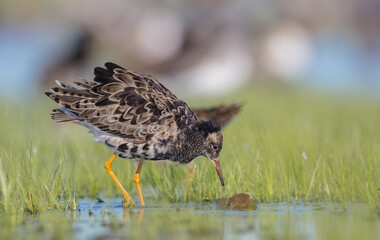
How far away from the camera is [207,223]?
21.1 feet

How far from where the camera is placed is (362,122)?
1410 cm

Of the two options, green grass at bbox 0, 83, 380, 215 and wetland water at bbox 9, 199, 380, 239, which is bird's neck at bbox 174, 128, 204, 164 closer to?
green grass at bbox 0, 83, 380, 215

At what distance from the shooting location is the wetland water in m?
5.87

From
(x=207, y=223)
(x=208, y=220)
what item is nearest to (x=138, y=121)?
(x=208, y=220)

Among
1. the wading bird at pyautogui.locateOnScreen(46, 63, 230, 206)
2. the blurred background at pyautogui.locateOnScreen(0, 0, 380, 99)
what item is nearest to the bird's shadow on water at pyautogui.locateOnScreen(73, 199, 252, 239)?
the wading bird at pyautogui.locateOnScreen(46, 63, 230, 206)

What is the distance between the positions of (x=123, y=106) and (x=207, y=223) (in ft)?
8.17

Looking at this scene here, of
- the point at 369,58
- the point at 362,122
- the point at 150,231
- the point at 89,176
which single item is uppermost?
the point at 369,58

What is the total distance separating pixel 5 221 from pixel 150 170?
2698 millimetres

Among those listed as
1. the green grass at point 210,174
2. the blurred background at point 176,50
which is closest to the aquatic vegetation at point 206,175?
the green grass at point 210,174

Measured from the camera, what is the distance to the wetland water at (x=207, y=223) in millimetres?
5871

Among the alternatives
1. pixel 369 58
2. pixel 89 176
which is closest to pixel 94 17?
pixel 89 176

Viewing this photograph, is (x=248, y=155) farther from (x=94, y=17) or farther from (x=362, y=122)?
(x=94, y=17)

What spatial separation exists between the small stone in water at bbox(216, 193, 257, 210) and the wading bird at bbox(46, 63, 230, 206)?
33.1 inches

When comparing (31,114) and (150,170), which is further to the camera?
(31,114)
